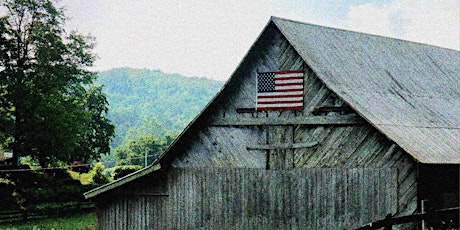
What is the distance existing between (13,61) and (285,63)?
35.6 metres

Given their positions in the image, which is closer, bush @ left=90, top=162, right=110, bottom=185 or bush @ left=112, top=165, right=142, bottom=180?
bush @ left=112, top=165, right=142, bottom=180

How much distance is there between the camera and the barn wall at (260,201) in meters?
23.4

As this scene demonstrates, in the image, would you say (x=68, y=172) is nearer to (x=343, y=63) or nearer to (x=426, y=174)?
(x=343, y=63)

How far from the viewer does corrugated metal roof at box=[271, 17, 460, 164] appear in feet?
76.8

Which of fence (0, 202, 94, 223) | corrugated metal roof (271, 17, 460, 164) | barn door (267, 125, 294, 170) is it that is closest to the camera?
corrugated metal roof (271, 17, 460, 164)

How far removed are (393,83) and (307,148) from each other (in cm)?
469

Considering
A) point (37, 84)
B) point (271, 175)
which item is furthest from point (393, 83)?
point (37, 84)

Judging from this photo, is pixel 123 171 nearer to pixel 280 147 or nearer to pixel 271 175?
pixel 271 175

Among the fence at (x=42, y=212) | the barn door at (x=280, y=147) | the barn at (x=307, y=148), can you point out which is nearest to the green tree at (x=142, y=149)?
the fence at (x=42, y=212)

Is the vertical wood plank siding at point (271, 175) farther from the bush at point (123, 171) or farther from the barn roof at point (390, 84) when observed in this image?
the bush at point (123, 171)

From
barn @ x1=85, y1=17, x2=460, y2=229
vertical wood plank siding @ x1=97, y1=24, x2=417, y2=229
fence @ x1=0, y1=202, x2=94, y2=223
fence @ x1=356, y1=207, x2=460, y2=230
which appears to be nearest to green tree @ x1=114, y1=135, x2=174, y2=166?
fence @ x1=0, y1=202, x2=94, y2=223

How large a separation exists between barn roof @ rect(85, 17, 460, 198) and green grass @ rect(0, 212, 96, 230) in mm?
14694

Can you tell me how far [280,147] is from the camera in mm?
25609

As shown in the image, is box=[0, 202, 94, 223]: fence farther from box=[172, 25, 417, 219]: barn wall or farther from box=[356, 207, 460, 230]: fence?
box=[356, 207, 460, 230]: fence
